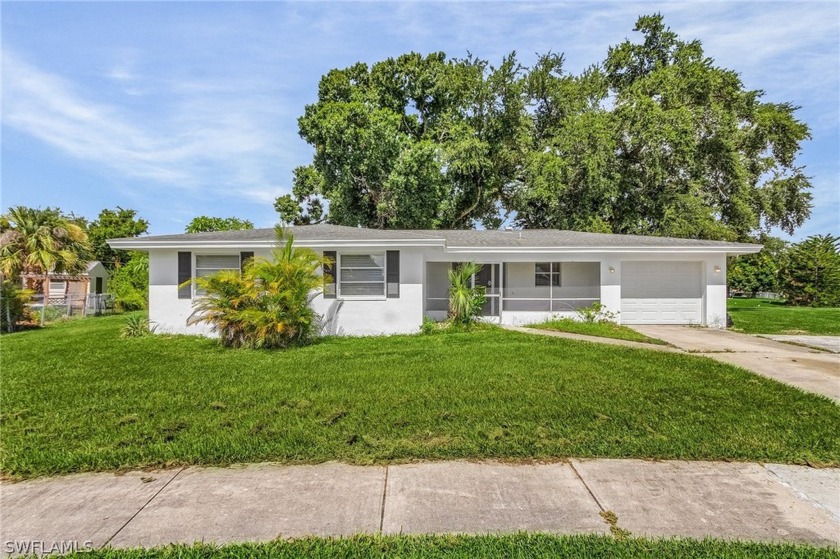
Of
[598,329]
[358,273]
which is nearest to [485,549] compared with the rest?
[358,273]

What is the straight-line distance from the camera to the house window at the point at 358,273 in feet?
37.3

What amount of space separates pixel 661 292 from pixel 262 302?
39.3 ft

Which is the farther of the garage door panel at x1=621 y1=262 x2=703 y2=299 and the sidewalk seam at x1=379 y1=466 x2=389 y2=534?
the garage door panel at x1=621 y1=262 x2=703 y2=299

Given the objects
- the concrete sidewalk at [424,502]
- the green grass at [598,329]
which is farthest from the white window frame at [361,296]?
the concrete sidewalk at [424,502]

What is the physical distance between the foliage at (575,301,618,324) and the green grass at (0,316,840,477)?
4.67 meters

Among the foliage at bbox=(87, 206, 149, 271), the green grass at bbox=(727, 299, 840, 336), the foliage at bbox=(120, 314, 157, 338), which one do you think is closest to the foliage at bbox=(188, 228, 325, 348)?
the foliage at bbox=(120, 314, 157, 338)

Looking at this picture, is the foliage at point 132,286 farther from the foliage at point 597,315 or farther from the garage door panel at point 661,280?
the garage door panel at point 661,280

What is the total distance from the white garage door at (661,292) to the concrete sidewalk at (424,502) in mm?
10692

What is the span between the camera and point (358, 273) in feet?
37.3

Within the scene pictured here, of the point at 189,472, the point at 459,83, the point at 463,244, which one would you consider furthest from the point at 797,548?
the point at 459,83

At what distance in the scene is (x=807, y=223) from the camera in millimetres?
23484

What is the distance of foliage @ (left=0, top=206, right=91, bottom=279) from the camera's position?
17.8 m

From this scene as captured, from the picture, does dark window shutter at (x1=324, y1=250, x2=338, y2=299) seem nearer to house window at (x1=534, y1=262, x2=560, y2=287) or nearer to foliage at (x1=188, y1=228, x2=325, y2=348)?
foliage at (x1=188, y1=228, x2=325, y2=348)

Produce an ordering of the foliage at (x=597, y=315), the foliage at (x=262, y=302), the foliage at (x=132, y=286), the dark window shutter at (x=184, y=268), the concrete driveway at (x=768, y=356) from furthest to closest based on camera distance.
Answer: the foliage at (x=132, y=286), the foliage at (x=597, y=315), the dark window shutter at (x=184, y=268), the foliage at (x=262, y=302), the concrete driveway at (x=768, y=356)
